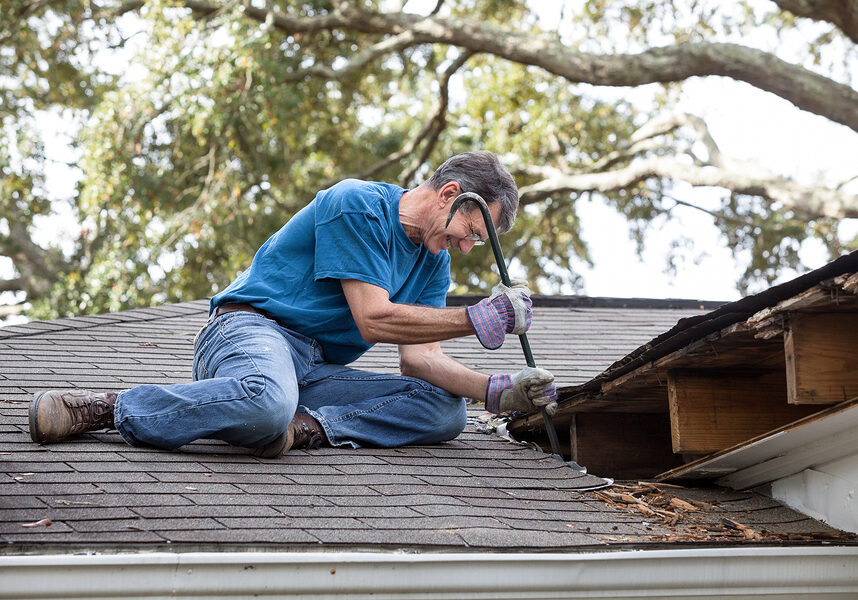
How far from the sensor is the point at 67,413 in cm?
312

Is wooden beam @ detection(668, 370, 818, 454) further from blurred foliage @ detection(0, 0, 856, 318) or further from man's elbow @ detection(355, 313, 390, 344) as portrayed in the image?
blurred foliage @ detection(0, 0, 856, 318)

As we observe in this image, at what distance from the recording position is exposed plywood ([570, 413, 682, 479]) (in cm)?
379

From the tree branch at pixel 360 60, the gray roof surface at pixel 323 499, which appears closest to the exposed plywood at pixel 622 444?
the gray roof surface at pixel 323 499

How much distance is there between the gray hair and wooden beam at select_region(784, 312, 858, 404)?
4.63 ft

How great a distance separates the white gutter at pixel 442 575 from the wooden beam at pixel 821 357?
446mm

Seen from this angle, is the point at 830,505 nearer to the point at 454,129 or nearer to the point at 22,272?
the point at 454,129

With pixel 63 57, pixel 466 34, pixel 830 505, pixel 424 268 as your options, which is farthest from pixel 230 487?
pixel 63 57

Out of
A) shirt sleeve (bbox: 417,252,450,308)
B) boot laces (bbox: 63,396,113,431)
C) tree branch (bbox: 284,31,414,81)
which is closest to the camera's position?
boot laces (bbox: 63,396,113,431)

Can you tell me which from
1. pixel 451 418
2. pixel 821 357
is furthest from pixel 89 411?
pixel 821 357

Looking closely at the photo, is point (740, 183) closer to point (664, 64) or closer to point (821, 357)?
point (664, 64)

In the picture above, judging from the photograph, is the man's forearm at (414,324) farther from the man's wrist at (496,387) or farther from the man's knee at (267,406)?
the man's knee at (267,406)

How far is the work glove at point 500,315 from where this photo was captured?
136 inches

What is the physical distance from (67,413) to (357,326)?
107 centimetres

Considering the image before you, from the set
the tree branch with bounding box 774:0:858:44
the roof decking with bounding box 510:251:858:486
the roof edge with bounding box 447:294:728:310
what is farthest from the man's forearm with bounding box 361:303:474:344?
the tree branch with bounding box 774:0:858:44
